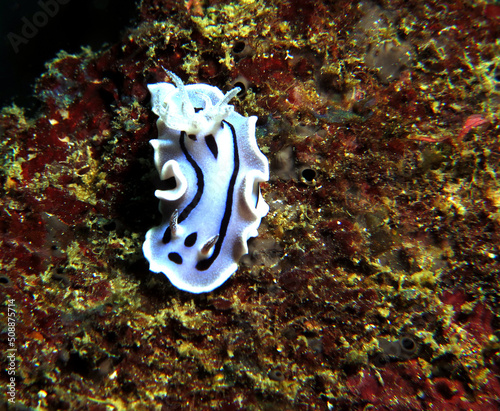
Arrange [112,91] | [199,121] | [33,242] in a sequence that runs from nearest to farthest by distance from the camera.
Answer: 1. [199,121]
2. [33,242]
3. [112,91]

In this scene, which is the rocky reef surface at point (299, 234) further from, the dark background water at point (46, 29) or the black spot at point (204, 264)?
the dark background water at point (46, 29)

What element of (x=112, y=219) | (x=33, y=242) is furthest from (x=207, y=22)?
(x=33, y=242)

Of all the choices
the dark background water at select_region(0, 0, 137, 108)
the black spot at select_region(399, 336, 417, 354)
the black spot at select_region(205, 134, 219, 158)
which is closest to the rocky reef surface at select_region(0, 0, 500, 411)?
the black spot at select_region(399, 336, 417, 354)

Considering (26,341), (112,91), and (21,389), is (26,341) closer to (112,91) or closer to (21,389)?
(21,389)

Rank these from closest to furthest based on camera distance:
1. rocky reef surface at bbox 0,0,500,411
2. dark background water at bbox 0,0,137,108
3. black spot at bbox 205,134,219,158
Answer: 1. black spot at bbox 205,134,219,158
2. rocky reef surface at bbox 0,0,500,411
3. dark background water at bbox 0,0,137,108

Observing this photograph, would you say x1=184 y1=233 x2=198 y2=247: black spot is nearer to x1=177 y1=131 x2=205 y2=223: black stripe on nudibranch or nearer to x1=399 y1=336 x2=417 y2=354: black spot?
x1=177 y1=131 x2=205 y2=223: black stripe on nudibranch

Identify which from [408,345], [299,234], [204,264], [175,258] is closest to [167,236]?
[175,258]
